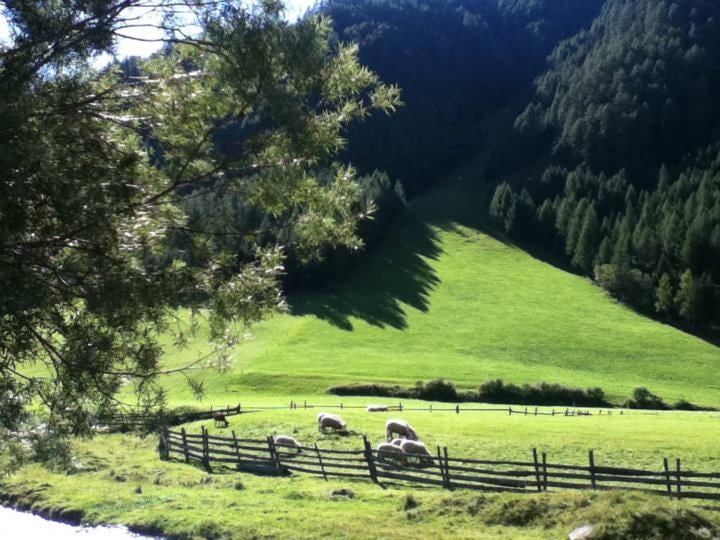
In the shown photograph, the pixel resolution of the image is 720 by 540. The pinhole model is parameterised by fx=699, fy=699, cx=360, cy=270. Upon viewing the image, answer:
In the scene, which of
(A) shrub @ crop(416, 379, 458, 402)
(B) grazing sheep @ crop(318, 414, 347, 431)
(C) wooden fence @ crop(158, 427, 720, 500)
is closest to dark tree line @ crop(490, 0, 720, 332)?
(A) shrub @ crop(416, 379, 458, 402)

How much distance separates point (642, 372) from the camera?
265ft

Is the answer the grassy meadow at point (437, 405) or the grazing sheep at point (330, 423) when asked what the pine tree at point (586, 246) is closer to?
the grassy meadow at point (437, 405)

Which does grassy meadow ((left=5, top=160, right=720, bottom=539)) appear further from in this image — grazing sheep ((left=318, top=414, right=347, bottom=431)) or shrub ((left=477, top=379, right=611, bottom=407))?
shrub ((left=477, top=379, right=611, bottom=407))

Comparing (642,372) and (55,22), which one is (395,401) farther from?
(55,22)

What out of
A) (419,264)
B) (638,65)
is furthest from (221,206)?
(638,65)

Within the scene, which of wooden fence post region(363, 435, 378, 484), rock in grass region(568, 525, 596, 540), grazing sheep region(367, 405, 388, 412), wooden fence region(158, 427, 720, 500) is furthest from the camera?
grazing sheep region(367, 405, 388, 412)

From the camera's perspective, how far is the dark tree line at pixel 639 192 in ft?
364

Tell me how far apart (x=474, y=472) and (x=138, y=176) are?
17.7m

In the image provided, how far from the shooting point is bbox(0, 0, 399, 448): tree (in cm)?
1064

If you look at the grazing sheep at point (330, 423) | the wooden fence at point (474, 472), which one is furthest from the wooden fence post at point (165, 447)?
the grazing sheep at point (330, 423)

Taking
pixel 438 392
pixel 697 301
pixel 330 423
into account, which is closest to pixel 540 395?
pixel 438 392

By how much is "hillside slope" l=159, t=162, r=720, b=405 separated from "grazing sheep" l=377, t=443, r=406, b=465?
32.1 m

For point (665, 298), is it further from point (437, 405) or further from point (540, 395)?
point (437, 405)

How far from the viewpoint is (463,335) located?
94.5 m
